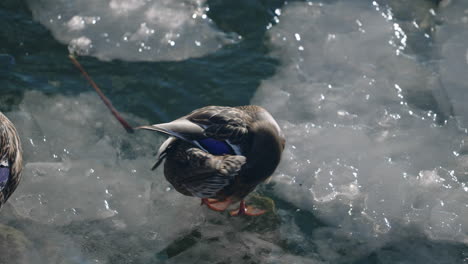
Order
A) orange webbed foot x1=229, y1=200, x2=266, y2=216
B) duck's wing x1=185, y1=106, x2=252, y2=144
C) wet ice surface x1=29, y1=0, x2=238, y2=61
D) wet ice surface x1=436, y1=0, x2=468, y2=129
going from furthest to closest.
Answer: wet ice surface x1=29, y1=0, x2=238, y2=61 → wet ice surface x1=436, y1=0, x2=468, y2=129 → orange webbed foot x1=229, y1=200, x2=266, y2=216 → duck's wing x1=185, y1=106, x2=252, y2=144

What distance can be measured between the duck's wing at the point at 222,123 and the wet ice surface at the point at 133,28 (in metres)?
1.40

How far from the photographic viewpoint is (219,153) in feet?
11.9

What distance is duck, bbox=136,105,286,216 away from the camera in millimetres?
3561

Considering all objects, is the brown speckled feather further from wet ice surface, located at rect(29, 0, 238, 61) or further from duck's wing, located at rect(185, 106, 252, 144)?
wet ice surface, located at rect(29, 0, 238, 61)

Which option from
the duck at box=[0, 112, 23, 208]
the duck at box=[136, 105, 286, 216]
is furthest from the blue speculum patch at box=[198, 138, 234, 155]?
the duck at box=[0, 112, 23, 208]

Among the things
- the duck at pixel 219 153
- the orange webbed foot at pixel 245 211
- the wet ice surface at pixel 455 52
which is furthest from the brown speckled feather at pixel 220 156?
the wet ice surface at pixel 455 52

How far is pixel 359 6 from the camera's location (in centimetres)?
561

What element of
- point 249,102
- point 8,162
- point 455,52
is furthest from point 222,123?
point 455,52

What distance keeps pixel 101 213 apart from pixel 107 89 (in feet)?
3.93

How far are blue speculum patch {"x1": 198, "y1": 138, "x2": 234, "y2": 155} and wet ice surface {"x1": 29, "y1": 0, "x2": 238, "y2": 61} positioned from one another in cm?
157

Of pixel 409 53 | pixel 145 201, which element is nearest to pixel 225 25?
pixel 409 53

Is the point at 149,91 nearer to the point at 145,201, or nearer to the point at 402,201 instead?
the point at 145,201

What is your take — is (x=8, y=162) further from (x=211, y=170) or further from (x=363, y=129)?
(x=363, y=129)

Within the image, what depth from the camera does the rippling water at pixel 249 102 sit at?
375cm
